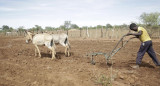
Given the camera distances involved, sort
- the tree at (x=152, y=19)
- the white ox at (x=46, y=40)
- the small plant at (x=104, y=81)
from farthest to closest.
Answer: the tree at (x=152, y=19) → the white ox at (x=46, y=40) → the small plant at (x=104, y=81)

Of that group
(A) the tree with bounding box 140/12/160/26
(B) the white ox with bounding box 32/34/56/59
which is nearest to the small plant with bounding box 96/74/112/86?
(B) the white ox with bounding box 32/34/56/59

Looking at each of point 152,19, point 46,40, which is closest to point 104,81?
point 46,40

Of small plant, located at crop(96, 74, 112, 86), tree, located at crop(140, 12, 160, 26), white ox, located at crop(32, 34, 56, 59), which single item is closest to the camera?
small plant, located at crop(96, 74, 112, 86)

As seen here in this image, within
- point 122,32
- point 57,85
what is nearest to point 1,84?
point 57,85

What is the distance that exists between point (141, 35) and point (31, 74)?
5076mm

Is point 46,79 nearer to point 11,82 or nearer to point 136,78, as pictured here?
point 11,82

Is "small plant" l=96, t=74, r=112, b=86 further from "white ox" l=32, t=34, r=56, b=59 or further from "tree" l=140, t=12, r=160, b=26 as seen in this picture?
"tree" l=140, t=12, r=160, b=26

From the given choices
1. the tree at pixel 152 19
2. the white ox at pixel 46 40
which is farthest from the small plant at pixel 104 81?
the tree at pixel 152 19

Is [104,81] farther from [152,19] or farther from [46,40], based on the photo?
[152,19]

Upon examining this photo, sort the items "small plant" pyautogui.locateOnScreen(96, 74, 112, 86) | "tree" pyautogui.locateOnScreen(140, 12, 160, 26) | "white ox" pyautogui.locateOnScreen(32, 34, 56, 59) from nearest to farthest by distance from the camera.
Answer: "small plant" pyautogui.locateOnScreen(96, 74, 112, 86), "white ox" pyautogui.locateOnScreen(32, 34, 56, 59), "tree" pyautogui.locateOnScreen(140, 12, 160, 26)

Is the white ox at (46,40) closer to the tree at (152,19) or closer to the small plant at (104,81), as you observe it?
the small plant at (104,81)

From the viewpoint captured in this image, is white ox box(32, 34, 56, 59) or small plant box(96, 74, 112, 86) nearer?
small plant box(96, 74, 112, 86)

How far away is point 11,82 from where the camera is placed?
4.51m

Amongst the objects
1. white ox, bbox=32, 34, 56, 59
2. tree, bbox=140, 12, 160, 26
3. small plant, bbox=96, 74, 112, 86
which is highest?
tree, bbox=140, 12, 160, 26
